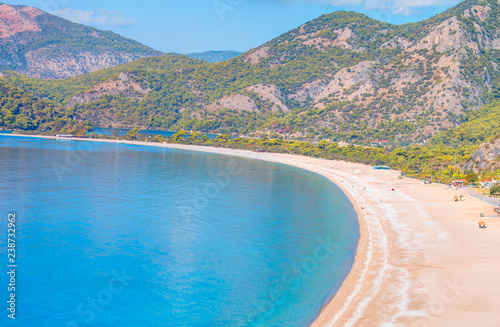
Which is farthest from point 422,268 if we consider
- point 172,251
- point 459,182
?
point 459,182

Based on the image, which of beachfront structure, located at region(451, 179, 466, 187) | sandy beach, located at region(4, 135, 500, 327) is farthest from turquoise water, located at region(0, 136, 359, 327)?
beachfront structure, located at region(451, 179, 466, 187)

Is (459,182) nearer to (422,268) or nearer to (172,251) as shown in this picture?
(422,268)

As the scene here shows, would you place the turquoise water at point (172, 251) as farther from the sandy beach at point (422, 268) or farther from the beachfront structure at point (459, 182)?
the beachfront structure at point (459, 182)

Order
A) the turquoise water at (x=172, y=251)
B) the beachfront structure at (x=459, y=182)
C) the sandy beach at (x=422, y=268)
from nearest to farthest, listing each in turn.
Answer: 1. the sandy beach at (x=422, y=268)
2. the turquoise water at (x=172, y=251)
3. the beachfront structure at (x=459, y=182)

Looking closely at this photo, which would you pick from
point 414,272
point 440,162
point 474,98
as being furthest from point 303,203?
point 474,98

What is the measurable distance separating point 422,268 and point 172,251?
2233 cm

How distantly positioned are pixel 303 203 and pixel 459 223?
2386cm

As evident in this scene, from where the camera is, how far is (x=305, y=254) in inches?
1665

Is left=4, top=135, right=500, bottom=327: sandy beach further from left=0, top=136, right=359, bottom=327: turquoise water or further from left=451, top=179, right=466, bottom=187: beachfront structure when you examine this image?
left=451, top=179, right=466, bottom=187: beachfront structure

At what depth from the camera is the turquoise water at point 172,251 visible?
98.2 feet

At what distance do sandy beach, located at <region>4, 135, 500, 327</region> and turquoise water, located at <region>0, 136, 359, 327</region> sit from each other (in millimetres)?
2141

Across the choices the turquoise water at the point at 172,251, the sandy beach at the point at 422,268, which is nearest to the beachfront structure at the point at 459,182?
the sandy beach at the point at 422,268

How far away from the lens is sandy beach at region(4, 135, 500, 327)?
2705 centimetres

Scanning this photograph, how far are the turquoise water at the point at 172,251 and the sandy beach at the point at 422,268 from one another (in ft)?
7.02
